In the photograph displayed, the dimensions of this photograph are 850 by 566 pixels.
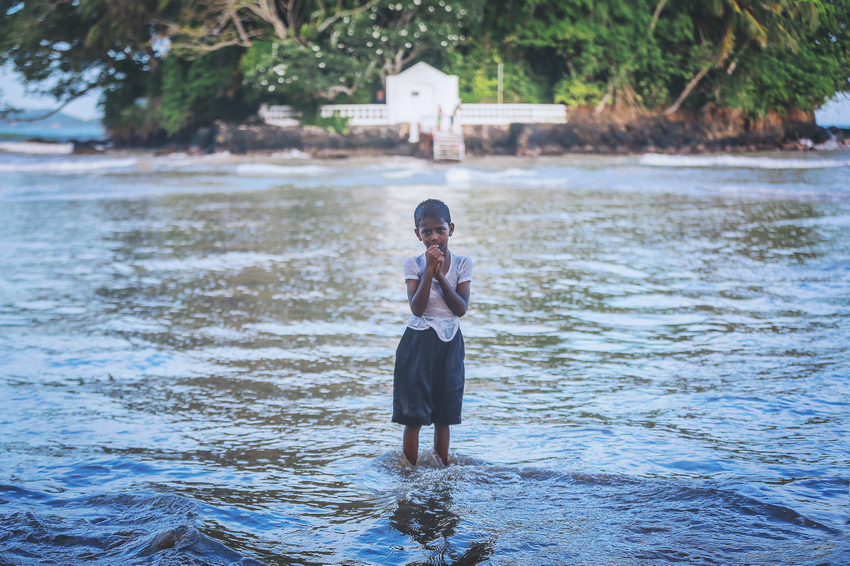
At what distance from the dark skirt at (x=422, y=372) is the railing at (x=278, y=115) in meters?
35.6

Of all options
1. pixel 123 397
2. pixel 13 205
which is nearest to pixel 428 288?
pixel 123 397

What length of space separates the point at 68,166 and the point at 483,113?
1876 centimetres

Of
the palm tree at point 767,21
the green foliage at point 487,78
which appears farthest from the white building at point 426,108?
the palm tree at point 767,21

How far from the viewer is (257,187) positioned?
68.3 feet

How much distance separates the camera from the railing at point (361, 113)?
117 ft

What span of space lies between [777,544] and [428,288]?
69.2 inches

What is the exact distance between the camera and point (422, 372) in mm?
3553

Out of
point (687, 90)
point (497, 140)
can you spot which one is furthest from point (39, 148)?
point (687, 90)

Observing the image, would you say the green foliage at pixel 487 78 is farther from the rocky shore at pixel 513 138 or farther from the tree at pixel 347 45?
the rocky shore at pixel 513 138

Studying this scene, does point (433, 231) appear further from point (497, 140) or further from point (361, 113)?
point (361, 113)

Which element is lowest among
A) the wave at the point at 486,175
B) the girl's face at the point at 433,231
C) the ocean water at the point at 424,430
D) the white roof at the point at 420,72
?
the ocean water at the point at 424,430

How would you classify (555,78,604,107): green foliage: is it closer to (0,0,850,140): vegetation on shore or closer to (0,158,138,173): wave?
(0,0,850,140): vegetation on shore

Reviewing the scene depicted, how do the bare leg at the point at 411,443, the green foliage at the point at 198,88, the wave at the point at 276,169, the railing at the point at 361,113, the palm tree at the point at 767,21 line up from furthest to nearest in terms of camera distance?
the green foliage at the point at 198,88, the railing at the point at 361,113, the wave at the point at 276,169, the palm tree at the point at 767,21, the bare leg at the point at 411,443

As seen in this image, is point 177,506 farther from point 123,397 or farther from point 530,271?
point 530,271
